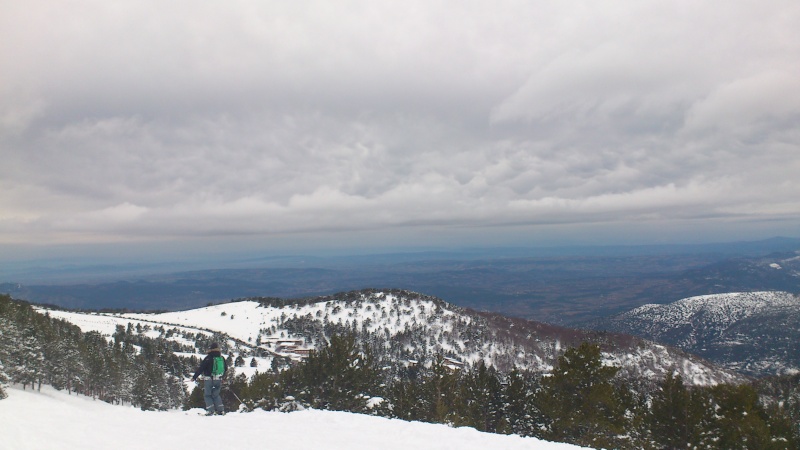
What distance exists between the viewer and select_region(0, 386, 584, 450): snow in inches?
549

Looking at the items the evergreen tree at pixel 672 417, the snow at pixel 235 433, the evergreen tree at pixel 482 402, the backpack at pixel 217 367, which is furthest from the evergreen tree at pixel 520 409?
the backpack at pixel 217 367

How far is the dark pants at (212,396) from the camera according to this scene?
21.1 m

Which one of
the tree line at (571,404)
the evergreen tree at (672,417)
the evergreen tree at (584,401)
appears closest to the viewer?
the tree line at (571,404)

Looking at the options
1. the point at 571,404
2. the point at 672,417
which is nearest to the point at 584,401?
the point at 571,404

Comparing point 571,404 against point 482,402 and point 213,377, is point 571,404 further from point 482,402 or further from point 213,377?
point 213,377

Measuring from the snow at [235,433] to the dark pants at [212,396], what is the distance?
64.6 inches

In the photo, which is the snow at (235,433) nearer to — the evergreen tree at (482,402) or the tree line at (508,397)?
the tree line at (508,397)

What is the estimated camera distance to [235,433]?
15641 mm

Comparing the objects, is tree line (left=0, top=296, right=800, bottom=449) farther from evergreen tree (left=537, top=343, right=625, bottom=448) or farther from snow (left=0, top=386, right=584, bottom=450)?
snow (left=0, top=386, right=584, bottom=450)

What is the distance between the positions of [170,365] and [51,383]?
67.7m

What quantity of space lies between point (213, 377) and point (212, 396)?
123 cm

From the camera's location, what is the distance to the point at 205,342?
625 ft

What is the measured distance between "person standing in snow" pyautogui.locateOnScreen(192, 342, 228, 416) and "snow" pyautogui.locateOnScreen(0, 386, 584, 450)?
71.2 inches

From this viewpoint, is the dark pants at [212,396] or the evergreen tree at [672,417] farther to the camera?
the evergreen tree at [672,417]
